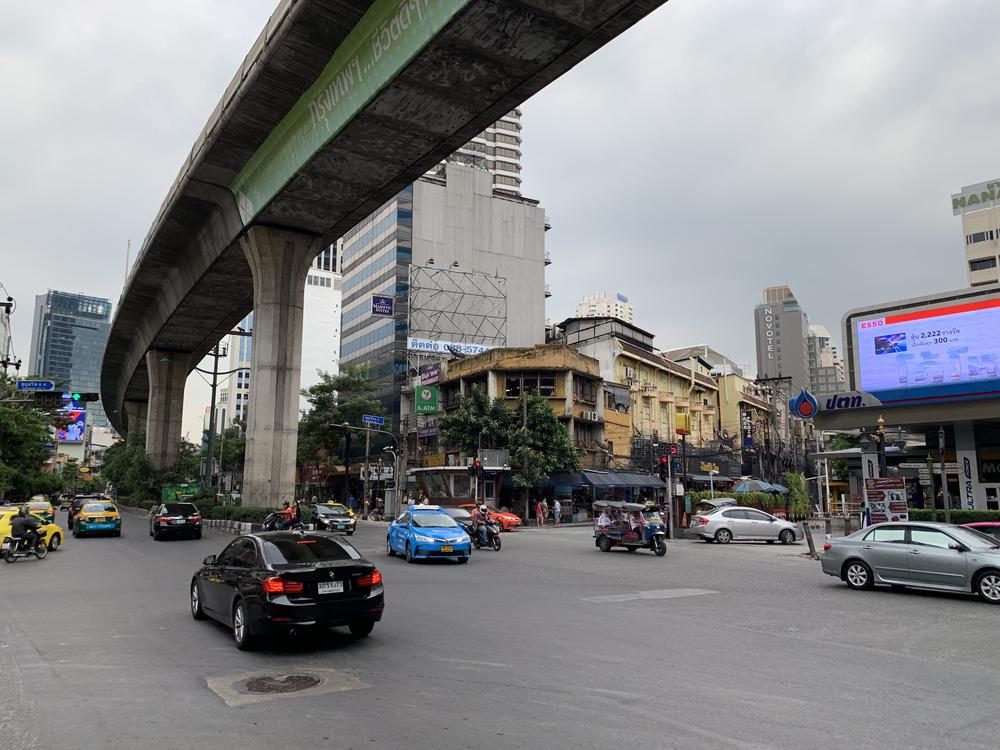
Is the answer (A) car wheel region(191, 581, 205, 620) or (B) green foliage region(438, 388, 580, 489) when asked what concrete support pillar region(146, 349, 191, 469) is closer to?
(B) green foliage region(438, 388, 580, 489)

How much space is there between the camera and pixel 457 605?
1228cm

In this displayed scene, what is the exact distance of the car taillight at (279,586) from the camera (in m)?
Result: 8.38

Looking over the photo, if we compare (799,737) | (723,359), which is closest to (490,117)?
(799,737)

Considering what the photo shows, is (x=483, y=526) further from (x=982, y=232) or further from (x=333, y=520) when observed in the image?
(x=982, y=232)

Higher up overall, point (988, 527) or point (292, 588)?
point (988, 527)

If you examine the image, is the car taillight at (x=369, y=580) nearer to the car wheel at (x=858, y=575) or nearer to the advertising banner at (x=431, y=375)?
the car wheel at (x=858, y=575)

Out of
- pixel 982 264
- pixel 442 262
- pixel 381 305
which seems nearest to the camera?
pixel 381 305

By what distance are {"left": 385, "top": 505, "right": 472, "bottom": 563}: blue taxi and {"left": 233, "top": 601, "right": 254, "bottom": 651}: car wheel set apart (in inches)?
437

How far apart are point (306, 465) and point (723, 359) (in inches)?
2447

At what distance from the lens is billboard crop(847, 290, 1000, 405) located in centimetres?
2862

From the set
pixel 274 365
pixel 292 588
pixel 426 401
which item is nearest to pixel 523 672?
pixel 292 588

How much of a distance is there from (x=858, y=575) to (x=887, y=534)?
41.3 inches

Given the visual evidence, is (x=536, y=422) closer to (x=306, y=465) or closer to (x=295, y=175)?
(x=295, y=175)

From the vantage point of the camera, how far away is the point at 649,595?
1416 centimetres
